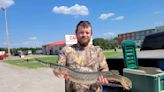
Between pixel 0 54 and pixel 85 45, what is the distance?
216 ft

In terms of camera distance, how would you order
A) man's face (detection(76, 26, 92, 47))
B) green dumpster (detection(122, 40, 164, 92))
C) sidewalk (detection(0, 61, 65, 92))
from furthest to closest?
sidewalk (detection(0, 61, 65, 92)) < green dumpster (detection(122, 40, 164, 92)) < man's face (detection(76, 26, 92, 47))

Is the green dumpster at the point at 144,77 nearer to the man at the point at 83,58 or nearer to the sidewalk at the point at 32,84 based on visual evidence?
the man at the point at 83,58

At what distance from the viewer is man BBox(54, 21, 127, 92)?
11.7 feet

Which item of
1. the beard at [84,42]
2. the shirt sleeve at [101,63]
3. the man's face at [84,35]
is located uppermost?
the man's face at [84,35]

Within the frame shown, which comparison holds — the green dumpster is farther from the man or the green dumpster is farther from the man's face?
the man's face

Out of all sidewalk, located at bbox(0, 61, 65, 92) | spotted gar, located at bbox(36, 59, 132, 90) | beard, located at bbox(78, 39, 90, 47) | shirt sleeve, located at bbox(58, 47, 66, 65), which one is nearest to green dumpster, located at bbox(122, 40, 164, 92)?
spotted gar, located at bbox(36, 59, 132, 90)

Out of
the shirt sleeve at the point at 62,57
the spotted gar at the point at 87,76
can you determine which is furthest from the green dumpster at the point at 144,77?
the shirt sleeve at the point at 62,57

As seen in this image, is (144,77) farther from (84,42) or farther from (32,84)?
(32,84)

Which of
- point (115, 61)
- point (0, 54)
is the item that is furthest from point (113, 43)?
point (115, 61)

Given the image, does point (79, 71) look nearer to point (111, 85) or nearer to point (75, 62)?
point (75, 62)

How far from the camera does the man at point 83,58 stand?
357cm

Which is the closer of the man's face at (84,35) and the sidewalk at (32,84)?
the man's face at (84,35)

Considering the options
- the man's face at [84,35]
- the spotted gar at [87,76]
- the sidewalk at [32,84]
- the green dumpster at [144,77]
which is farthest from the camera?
the sidewalk at [32,84]

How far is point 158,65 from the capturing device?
443 centimetres
